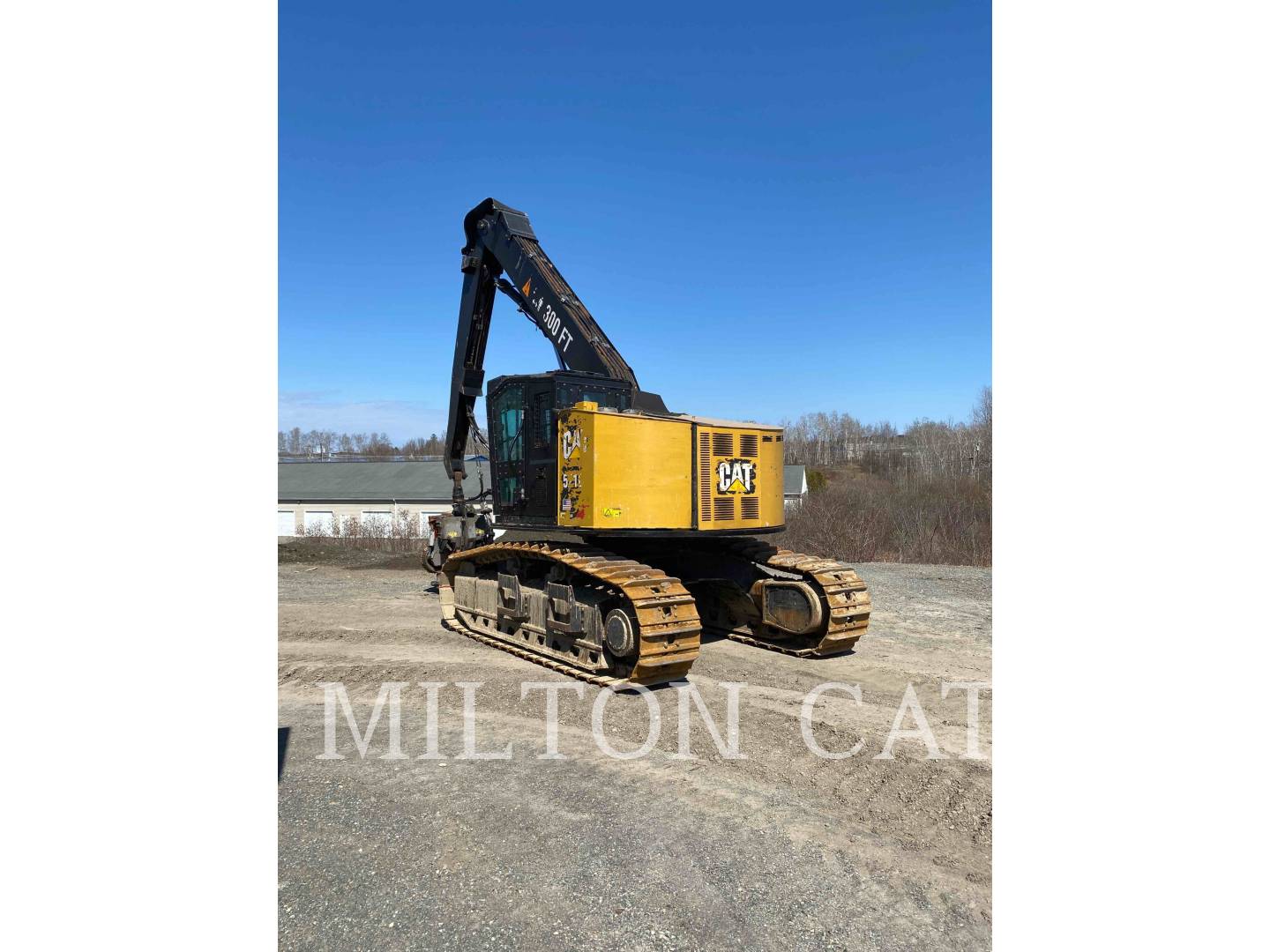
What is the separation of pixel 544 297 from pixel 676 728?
681 cm

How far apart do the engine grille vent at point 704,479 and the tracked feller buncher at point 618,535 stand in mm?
17

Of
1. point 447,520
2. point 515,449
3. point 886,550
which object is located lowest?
point 886,550

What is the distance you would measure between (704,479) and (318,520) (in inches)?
1177

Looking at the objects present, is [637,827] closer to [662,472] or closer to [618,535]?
[618,535]

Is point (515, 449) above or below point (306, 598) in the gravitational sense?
above

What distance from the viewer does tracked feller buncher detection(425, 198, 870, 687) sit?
24.7 feet

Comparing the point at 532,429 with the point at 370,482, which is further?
the point at 370,482

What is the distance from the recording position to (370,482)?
35250mm

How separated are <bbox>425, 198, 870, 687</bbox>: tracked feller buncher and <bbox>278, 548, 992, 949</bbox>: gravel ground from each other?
0.67 metres

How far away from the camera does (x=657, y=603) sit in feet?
23.2

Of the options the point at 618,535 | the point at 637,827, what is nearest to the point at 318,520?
the point at 618,535
